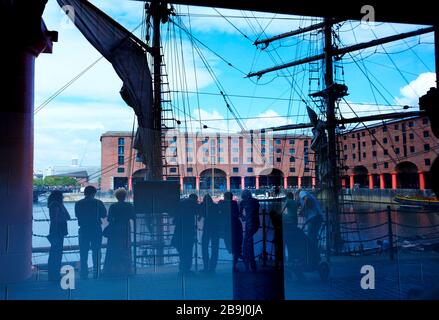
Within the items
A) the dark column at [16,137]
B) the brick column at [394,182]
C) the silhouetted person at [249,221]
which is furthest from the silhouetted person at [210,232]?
the brick column at [394,182]

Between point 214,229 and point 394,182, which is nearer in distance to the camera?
point 214,229

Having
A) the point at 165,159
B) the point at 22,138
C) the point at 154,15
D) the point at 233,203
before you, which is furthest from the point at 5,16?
the point at 154,15

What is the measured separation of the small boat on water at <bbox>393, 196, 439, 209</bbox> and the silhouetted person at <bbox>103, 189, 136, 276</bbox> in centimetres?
1220

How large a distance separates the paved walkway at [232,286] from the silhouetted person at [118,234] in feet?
0.54

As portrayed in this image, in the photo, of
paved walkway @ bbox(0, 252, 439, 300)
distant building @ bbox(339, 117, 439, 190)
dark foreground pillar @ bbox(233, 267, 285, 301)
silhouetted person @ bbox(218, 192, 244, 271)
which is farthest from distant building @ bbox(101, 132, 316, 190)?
dark foreground pillar @ bbox(233, 267, 285, 301)

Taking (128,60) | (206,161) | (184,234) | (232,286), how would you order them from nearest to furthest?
(232,286)
(184,234)
(128,60)
(206,161)

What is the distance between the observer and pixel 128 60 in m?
6.88

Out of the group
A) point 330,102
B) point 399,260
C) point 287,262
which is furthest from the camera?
point 330,102

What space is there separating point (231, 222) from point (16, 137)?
2972 millimetres

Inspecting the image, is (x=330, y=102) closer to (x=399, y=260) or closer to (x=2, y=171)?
(x=399, y=260)

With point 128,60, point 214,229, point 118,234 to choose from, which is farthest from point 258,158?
point 118,234

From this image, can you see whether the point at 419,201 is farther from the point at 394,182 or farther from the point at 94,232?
the point at 94,232
